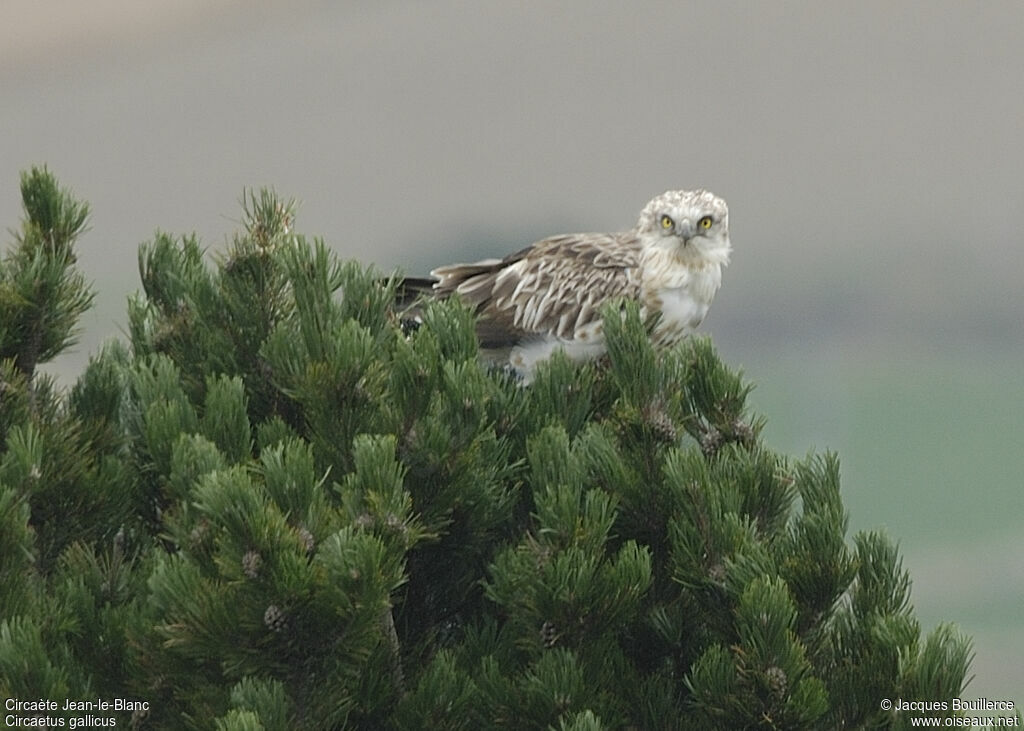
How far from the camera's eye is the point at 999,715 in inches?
221

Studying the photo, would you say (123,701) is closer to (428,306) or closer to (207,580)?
(207,580)

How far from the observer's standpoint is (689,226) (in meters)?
8.84

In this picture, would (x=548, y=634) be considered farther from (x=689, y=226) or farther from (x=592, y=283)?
(x=689, y=226)

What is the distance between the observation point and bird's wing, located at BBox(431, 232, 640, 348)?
28.5 feet

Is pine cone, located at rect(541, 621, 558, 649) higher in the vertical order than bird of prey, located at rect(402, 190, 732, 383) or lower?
lower

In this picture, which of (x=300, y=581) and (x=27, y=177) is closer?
(x=300, y=581)

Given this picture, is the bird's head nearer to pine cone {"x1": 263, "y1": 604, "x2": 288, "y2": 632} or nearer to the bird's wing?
the bird's wing

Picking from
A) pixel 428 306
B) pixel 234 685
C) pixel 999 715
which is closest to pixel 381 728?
pixel 234 685

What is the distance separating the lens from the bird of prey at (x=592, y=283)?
866 cm

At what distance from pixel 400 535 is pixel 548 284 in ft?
13.9

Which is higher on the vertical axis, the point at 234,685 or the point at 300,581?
the point at 300,581

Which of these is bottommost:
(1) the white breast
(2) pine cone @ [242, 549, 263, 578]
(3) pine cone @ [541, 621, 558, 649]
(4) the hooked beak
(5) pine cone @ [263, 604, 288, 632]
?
(3) pine cone @ [541, 621, 558, 649]

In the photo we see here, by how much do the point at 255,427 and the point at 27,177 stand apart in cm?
143

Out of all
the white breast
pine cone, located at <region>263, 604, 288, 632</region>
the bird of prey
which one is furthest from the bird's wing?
pine cone, located at <region>263, 604, 288, 632</region>
